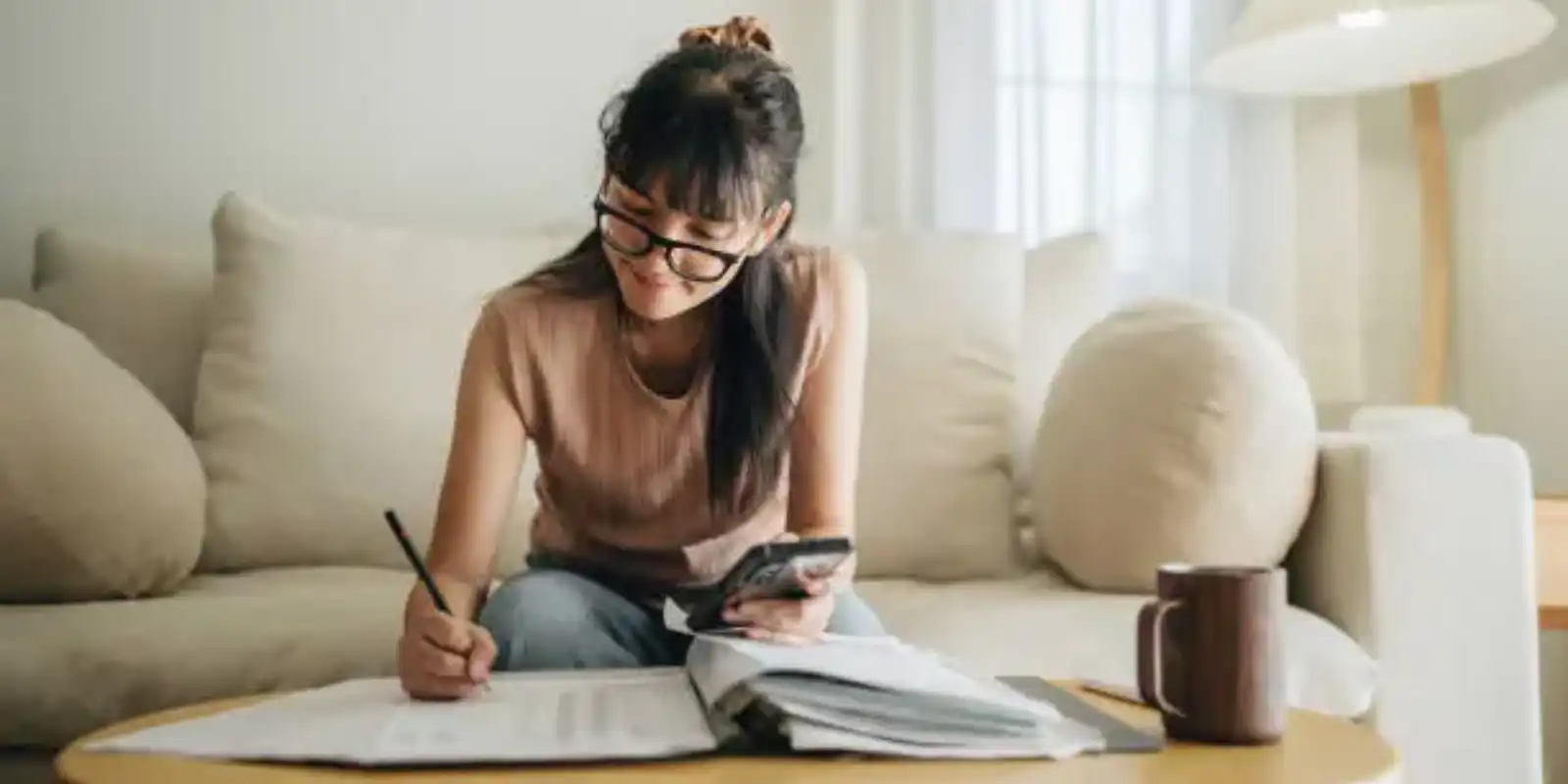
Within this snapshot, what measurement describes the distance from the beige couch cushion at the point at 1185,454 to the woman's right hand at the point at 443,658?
34.0 inches

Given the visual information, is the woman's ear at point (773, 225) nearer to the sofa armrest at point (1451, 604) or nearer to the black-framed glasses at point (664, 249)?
the black-framed glasses at point (664, 249)

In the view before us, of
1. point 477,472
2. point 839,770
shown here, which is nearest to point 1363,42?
point 477,472

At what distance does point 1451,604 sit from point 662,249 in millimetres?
890

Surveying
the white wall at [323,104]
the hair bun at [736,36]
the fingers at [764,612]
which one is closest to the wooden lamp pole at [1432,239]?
the white wall at [323,104]

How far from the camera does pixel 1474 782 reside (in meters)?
1.57

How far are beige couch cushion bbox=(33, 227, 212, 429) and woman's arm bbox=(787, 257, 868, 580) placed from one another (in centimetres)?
105

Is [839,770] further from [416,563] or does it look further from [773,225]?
[773,225]

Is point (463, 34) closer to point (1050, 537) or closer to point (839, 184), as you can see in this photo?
A: point (839, 184)

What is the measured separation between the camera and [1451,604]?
1.58m

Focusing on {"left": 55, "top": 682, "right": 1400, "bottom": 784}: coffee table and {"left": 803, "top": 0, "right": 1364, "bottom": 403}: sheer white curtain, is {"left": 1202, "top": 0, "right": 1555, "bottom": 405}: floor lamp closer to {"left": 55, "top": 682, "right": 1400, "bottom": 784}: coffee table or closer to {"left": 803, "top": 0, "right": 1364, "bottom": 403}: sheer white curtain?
{"left": 803, "top": 0, "right": 1364, "bottom": 403}: sheer white curtain

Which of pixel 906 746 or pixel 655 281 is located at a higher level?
pixel 655 281

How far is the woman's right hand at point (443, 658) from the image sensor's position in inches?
40.9

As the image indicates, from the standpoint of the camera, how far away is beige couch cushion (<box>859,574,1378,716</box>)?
1.47 metres

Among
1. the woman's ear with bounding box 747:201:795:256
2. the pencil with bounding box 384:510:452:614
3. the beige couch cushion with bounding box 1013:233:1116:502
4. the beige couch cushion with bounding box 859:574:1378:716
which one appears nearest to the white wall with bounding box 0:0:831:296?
the beige couch cushion with bounding box 1013:233:1116:502
